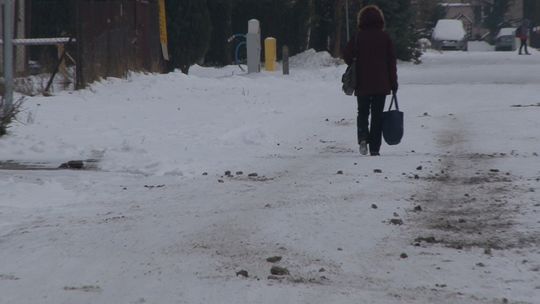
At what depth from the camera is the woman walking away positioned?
11930mm

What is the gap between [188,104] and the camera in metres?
17.6

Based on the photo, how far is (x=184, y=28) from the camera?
2784cm

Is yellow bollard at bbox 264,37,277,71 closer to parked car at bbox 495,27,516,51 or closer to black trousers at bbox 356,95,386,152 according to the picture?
black trousers at bbox 356,95,386,152

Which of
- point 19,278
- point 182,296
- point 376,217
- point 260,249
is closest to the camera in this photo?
point 182,296

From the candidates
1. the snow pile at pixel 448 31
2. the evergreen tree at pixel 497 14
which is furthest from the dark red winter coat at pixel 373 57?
the evergreen tree at pixel 497 14

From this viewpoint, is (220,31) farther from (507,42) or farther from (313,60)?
(507,42)

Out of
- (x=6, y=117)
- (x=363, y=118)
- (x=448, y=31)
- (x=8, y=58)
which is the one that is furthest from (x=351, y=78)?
(x=448, y=31)

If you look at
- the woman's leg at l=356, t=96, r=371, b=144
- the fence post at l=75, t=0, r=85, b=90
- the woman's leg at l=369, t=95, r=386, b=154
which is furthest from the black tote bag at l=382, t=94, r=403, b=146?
the fence post at l=75, t=0, r=85, b=90

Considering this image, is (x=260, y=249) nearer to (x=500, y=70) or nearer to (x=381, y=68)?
(x=381, y=68)

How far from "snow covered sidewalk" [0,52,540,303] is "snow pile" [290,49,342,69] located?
1864 cm

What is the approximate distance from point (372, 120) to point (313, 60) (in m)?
23.4

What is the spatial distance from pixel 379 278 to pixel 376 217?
5.76 feet

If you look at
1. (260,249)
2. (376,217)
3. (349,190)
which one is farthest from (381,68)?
(260,249)

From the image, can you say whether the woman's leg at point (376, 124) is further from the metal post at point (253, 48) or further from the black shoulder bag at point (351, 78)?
the metal post at point (253, 48)
